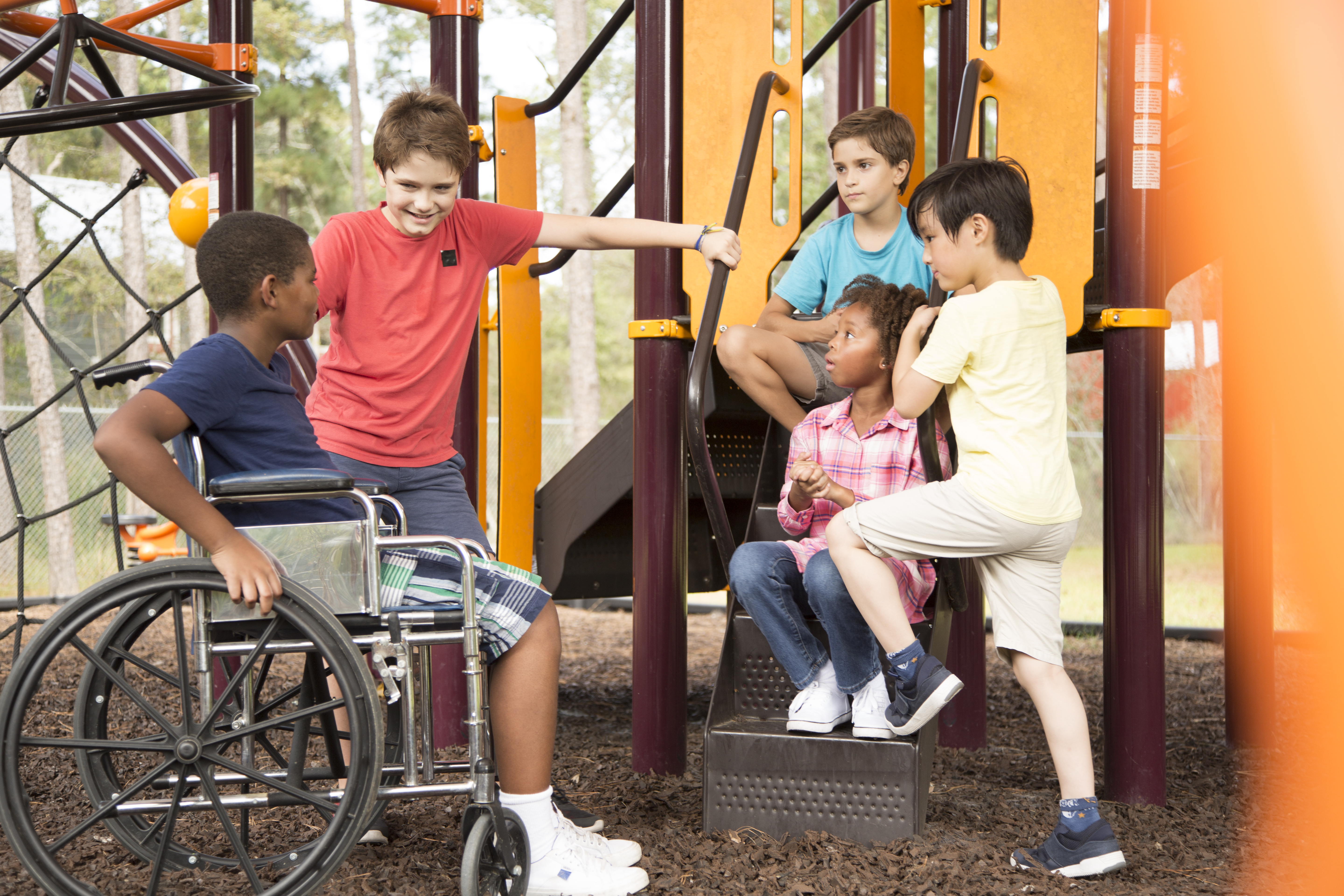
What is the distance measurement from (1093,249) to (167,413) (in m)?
2.29

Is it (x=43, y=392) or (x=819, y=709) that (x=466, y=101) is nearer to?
(x=819, y=709)

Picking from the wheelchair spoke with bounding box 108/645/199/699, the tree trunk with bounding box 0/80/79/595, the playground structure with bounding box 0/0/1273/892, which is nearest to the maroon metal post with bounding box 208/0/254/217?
the playground structure with bounding box 0/0/1273/892

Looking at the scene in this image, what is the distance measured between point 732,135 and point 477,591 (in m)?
1.61

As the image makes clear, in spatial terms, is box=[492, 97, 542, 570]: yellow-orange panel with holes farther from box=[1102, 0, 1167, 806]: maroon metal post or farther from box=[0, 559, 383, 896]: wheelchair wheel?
box=[1102, 0, 1167, 806]: maroon metal post

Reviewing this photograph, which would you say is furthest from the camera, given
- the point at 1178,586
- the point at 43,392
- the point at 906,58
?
the point at 43,392

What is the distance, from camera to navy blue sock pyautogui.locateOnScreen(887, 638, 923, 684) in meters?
2.24

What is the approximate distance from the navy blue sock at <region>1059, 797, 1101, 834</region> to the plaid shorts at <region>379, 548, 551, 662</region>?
111 centimetres

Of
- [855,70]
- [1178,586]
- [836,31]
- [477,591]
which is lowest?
[1178,586]

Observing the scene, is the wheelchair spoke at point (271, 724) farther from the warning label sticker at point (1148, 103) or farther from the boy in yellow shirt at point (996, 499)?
the warning label sticker at point (1148, 103)

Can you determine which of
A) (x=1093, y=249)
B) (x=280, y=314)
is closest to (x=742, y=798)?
(x=280, y=314)

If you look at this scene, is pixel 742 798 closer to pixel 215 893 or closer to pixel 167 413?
pixel 215 893

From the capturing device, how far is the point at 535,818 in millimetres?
2105

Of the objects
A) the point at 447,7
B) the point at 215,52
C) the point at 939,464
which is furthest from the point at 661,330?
the point at 215,52

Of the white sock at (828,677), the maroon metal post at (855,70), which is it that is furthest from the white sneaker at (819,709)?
the maroon metal post at (855,70)
